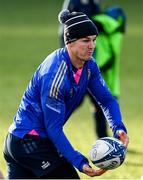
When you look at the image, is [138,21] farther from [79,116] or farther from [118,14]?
[118,14]

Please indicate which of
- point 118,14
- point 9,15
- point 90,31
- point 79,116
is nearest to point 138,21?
point 9,15

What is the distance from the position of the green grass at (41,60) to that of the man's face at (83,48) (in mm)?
2840

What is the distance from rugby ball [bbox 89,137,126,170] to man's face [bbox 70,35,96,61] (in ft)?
2.37

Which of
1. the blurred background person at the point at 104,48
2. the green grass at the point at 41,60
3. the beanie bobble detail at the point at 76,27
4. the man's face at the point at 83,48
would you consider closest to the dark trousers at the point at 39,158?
the man's face at the point at 83,48

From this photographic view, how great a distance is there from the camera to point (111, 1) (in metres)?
31.6

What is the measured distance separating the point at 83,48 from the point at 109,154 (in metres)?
0.88

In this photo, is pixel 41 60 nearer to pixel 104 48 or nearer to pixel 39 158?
pixel 104 48

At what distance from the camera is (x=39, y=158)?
6.27 metres

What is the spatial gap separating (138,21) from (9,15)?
4971 mm

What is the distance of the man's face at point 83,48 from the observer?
614cm

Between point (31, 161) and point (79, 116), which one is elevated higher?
point (31, 161)

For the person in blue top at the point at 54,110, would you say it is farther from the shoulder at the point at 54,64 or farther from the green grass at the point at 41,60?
the green grass at the point at 41,60

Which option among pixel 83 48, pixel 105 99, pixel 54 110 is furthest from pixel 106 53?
pixel 54 110

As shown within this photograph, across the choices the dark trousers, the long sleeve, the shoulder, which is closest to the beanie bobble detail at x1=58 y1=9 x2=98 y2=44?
the shoulder
